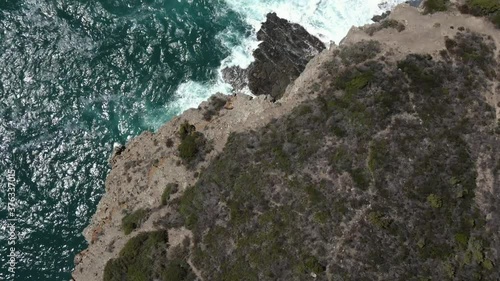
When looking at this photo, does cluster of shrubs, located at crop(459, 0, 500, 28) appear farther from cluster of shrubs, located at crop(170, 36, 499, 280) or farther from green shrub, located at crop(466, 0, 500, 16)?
cluster of shrubs, located at crop(170, 36, 499, 280)

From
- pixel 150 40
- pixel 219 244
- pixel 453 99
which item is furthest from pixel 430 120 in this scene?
pixel 150 40

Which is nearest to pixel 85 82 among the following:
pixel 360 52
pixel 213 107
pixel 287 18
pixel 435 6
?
pixel 213 107

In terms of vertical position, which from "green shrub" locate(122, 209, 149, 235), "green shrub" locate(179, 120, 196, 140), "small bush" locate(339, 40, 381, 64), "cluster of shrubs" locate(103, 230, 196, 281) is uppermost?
"green shrub" locate(179, 120, 196, 140)

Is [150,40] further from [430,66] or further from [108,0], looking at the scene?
[430,66]

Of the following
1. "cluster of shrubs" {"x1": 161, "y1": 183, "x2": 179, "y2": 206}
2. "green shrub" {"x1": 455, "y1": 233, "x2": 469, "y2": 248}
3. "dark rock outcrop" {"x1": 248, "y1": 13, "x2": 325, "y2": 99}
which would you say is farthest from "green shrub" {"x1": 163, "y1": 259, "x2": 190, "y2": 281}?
"green shrub" {"x1": 455, "y1": 233, "x2": 469, "y2": 248}

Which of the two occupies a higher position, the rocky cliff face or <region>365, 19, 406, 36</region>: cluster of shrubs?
the rocky cliff face

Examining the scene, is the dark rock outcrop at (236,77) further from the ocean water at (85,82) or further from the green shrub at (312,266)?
the green shrub at (312,266)
